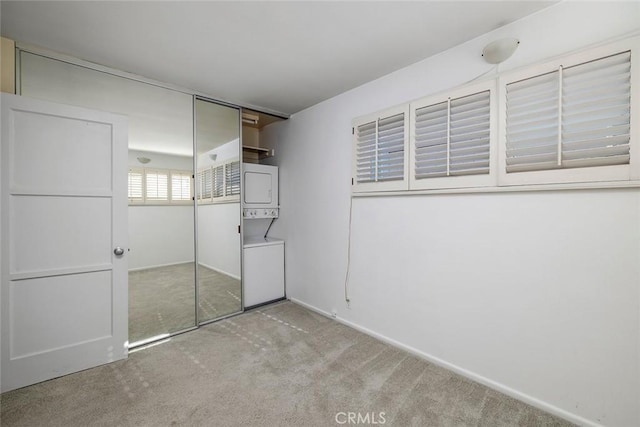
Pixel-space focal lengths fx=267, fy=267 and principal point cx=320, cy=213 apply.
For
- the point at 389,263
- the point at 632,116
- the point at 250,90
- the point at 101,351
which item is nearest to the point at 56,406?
the point at 101,351

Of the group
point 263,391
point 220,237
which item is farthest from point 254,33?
point 263,391

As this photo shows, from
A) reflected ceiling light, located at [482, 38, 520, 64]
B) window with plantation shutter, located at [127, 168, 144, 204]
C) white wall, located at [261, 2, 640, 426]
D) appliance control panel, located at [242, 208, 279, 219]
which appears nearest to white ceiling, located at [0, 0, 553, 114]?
reflected ceiling light, located at [482, 38, 520, 64]

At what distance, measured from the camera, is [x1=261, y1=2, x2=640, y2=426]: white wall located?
147 cm

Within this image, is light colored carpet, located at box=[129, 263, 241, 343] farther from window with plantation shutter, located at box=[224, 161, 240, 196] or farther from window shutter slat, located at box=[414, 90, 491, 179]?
window shutter slat, located at box=[414, 90, 491, 179]

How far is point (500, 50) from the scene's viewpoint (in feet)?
5.82

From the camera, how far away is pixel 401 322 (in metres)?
2.43

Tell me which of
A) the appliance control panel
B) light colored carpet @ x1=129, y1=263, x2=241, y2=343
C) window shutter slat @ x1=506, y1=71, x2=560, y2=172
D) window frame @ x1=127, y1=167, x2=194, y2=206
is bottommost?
light colored carpet @ x1=129, y1=263, x2=241, y2=343

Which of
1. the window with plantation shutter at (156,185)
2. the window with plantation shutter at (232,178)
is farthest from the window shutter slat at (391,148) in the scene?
the window with plantation shutter at (156,185)

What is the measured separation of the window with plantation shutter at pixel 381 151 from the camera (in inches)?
94.0

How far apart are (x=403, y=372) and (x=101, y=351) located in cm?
246

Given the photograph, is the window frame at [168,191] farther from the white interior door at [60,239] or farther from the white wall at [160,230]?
the white interior door at [60,239]

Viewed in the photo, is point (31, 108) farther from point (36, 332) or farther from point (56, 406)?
point (56, 406)

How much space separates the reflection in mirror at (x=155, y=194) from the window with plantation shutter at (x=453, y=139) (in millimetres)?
2263

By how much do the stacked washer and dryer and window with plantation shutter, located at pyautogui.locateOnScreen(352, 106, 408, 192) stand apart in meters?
1.41
